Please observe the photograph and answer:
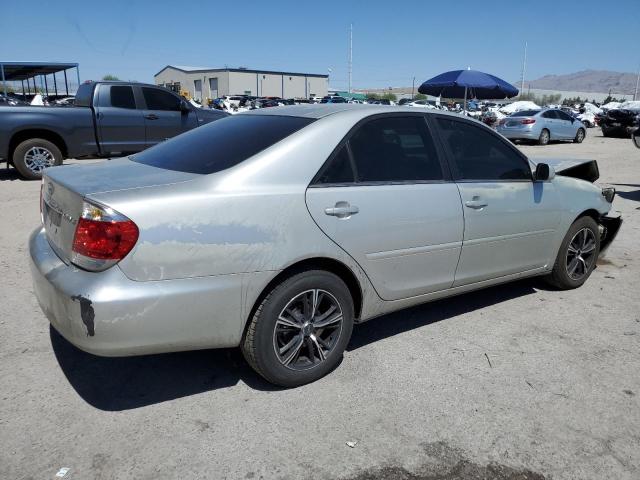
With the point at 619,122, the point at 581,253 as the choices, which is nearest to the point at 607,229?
the point at 581,253

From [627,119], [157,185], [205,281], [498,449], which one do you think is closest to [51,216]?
[157,185]

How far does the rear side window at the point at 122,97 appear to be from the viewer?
34.9 feet

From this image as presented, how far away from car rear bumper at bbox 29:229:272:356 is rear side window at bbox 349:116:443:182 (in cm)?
98

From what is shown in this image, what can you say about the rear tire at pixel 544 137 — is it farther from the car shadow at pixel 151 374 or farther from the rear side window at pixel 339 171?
the rear side window at pixel 339 171

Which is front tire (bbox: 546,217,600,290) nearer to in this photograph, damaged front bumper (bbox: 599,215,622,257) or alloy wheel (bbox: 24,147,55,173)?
damaged front bumper (bbox: 599,215,622,257)

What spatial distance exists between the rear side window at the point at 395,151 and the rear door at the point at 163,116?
8.48 metres

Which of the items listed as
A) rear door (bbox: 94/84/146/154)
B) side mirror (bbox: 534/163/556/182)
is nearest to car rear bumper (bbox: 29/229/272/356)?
side mirror (bbox: 534/163/556/182)

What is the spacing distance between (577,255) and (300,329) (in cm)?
294

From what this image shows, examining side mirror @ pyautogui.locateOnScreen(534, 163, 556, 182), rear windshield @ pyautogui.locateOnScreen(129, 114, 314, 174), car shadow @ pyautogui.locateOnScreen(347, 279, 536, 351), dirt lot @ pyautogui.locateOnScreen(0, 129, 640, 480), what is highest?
rear windshield @ pyautogui.locateOnScreen(129, 114, 314, 174)

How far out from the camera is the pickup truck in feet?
30.9

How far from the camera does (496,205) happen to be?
12.5 feet

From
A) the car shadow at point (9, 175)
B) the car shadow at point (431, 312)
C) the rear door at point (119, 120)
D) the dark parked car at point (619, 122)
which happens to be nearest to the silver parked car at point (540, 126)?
the dark parked car at point (619, 122)

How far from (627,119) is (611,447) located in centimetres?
2521

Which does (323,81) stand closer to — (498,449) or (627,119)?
(627,119)
